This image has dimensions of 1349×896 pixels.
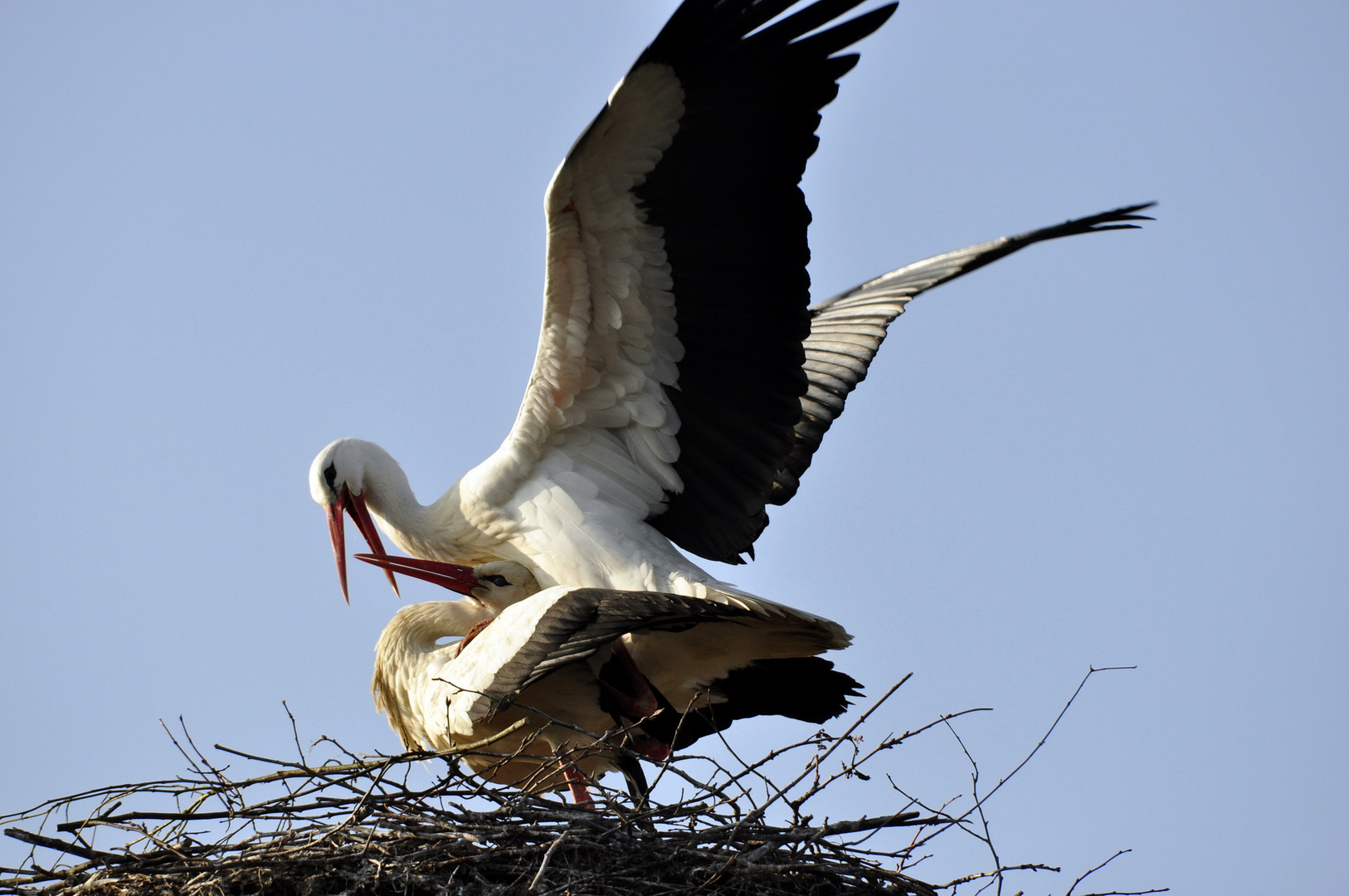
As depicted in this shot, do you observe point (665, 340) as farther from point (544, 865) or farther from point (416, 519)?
point (544, 865)

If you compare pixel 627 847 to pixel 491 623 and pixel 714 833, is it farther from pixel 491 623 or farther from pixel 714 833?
pixel 491 623

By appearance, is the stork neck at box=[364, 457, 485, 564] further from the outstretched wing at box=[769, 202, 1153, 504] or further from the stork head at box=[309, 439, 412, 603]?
the outstretched wing at box=[769, 202, 1153, 504]

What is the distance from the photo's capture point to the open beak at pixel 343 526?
5938 millimetres

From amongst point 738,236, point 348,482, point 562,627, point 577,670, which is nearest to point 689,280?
point 738,236

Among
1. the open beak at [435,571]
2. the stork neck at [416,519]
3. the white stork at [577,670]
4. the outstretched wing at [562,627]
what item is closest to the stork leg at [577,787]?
the white stork at [577,670]

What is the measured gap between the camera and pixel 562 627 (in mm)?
4672

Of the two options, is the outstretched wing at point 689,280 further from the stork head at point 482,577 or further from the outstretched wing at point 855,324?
the outstretched wing at point 855,324

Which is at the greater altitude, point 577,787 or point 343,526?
point 343,526

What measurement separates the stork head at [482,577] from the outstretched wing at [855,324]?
3.83 feet

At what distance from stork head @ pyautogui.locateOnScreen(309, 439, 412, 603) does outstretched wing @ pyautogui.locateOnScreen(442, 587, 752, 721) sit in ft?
3.58

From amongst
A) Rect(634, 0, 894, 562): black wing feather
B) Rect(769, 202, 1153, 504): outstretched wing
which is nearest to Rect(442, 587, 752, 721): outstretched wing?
Rect(634, 0, 894, 562): black wing feather

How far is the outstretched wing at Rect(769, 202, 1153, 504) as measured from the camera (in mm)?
6324

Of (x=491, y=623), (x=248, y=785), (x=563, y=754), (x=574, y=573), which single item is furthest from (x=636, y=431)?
(x=248, y=785)

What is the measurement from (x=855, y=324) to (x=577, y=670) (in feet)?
7.54
